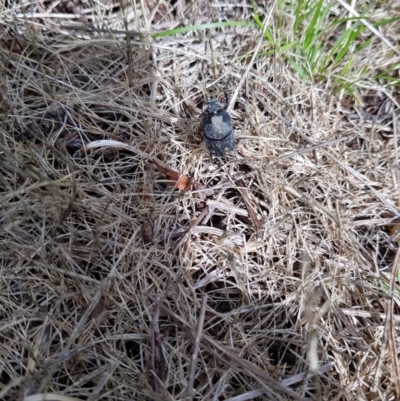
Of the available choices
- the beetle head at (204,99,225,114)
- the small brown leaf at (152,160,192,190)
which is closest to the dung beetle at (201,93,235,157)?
the beetle head at (204,99,225,114)

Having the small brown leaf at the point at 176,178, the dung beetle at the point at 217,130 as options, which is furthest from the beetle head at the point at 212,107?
the small brown leaf at the point at 176,178

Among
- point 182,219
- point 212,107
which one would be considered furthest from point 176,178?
point 212,107

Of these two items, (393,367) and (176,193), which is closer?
(393,367)

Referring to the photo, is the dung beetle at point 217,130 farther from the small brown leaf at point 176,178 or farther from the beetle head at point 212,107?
the small brown leaf at point 176,178

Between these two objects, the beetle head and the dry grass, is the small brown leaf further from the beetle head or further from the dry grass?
the beetle head

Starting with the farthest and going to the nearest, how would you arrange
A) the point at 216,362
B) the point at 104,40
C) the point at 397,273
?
1. the point at 104,40
2. the point at 397,273
3. the point at 216,362

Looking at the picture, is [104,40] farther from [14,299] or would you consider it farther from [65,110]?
[14,299]

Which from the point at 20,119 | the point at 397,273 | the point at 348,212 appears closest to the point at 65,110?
the point at 20,119
